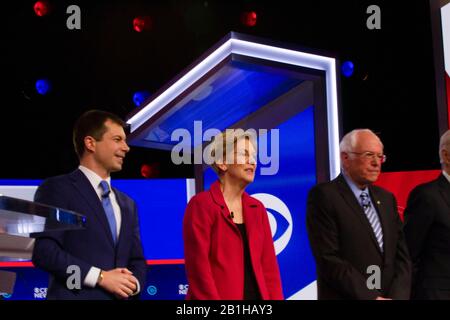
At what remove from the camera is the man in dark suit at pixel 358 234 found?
3207 millimetres

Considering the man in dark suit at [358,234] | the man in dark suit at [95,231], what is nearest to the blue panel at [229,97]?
the man in dark suit at [358,234]

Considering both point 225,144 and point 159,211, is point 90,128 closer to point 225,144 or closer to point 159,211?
point 225,144

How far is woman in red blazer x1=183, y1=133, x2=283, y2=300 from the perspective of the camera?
10.1 feet

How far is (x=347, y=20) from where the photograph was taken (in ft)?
16.3

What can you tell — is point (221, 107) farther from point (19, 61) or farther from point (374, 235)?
point (19, 61)

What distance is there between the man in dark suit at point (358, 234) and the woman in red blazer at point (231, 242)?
0.25 m

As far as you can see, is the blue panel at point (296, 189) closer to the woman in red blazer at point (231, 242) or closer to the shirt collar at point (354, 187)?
the shirt collar at point (354, 187)

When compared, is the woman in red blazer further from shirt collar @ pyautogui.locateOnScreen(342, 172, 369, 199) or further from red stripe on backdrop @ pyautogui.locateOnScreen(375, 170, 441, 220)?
red stripe on backdrop @ pyautogui.locateOnScreen(375, 170, 441, 220)

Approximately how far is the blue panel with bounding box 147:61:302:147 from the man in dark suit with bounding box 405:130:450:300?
963 mm

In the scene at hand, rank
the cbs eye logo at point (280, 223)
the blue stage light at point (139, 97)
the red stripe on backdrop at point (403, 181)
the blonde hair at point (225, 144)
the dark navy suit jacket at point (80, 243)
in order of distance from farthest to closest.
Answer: the blue stage light at point (139, 97), the red stripe on backdrop at point (403, 181), the cbs eye logo at point (280, 223), the blonde hair at point (225, 144), the dark navy suit jacket at point (80, 243)

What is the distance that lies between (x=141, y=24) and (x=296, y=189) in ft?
5.84

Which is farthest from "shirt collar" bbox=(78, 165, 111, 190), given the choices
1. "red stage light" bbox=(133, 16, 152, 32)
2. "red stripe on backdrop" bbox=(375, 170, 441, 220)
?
"red stage light" bbox=(133, 16, 152, 32)

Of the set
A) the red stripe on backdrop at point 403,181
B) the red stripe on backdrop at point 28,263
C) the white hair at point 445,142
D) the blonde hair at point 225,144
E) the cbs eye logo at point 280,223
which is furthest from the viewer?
the red stripe on backdrop at point 28,263
